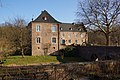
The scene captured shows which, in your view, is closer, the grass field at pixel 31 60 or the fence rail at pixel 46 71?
the fence rail at pixel 46 71

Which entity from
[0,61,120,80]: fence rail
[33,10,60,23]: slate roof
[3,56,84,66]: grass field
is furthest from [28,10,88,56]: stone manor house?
[0,61,120,80]: fence rail

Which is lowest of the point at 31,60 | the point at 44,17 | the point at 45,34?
the point at 31,60

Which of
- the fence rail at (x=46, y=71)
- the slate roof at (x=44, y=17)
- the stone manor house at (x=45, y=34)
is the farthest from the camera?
the slate roof at (x=44, y=17)

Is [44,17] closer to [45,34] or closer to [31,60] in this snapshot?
[45,34]

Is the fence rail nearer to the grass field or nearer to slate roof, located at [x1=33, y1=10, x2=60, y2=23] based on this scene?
the grass field

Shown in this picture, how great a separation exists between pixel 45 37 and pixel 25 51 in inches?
194

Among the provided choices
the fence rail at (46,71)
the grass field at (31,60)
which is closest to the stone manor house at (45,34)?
the grass field at (31,60)

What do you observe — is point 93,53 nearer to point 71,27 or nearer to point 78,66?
point 78,66

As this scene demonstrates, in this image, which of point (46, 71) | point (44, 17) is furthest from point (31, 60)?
point (46, 71)

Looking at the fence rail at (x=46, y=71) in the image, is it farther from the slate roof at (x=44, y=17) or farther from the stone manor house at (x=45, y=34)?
the slate roof at (x=44, y=17)

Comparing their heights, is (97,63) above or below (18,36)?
below

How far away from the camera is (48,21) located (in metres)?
42.1

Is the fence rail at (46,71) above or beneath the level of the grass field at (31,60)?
above

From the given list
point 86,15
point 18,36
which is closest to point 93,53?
point 86,15
